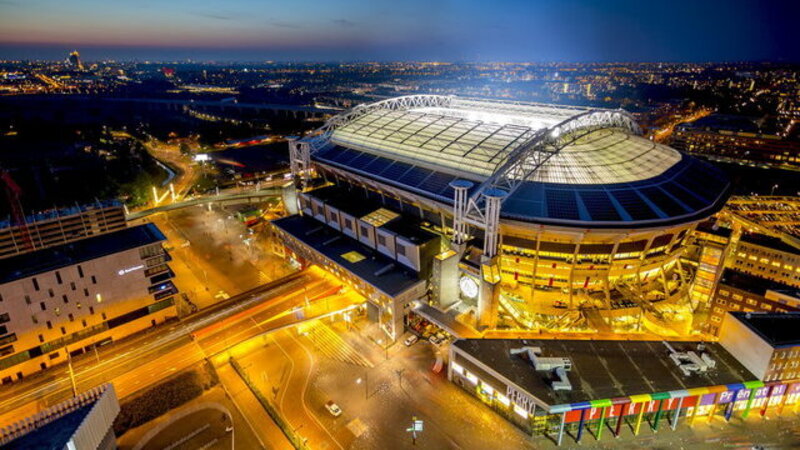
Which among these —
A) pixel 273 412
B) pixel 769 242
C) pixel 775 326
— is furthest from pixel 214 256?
pixel 769 242

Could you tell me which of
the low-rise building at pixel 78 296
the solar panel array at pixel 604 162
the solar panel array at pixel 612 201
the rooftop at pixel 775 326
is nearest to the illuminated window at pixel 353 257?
the solar panel array at pixel 612 201

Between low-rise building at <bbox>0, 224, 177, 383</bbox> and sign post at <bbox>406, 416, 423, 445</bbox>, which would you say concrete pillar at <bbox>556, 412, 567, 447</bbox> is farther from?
low-rise building at <bbox>0, 224, 177, 383</bbox>

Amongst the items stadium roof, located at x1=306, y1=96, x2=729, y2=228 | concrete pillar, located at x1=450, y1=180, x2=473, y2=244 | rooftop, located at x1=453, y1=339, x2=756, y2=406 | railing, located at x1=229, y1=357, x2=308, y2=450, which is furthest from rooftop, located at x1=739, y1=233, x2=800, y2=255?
railing, located at x1=229, y1=357, x2=308, y2=450

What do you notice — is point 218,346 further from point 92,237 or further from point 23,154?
point 23,154

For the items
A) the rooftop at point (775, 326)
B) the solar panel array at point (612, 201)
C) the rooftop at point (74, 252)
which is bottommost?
the rooftop at point (775, 326)

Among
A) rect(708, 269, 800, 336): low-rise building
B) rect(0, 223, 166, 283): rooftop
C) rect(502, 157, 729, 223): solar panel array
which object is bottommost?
rect(708, 269, 800, 336): low-rise building

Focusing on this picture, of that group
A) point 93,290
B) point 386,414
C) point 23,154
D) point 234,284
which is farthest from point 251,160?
point 386,414

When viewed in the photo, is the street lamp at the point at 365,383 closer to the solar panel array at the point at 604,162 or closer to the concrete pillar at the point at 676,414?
the concrete pillar at the point at 676,414
